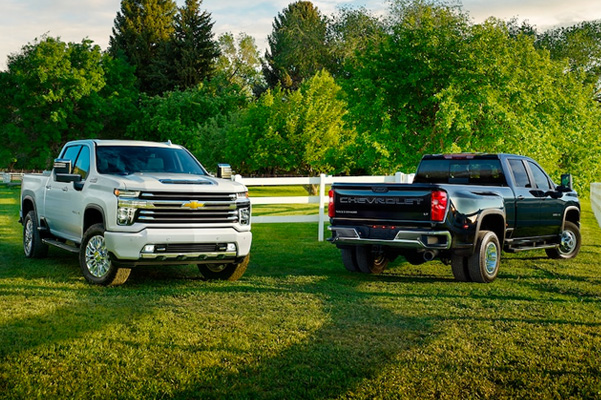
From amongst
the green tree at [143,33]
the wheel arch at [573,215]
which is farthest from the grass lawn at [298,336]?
the green tree at [143,33]

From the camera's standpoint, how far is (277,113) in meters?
47.4

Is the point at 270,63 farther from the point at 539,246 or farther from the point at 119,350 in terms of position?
the point at 119,350

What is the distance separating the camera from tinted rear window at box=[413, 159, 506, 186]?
39.9 ft

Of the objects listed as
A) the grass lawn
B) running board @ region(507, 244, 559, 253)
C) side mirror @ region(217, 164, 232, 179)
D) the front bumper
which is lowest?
the grass lawn

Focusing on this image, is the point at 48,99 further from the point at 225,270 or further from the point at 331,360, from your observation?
the point at 331,360

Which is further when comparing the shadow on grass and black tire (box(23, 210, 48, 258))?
black tire (box(23, 210, 48, 258))

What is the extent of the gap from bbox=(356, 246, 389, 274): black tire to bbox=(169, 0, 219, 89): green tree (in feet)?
192

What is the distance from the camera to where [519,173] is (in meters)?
12.5

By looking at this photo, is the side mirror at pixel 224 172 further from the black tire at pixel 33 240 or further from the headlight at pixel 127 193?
the black tire at pixel 33 240

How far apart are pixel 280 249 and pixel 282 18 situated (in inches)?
3030

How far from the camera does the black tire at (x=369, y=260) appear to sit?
457 inches

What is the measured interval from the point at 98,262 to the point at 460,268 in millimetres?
5110

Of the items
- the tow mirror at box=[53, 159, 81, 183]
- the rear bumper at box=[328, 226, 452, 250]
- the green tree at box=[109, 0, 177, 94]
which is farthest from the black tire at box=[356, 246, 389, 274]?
the green tree at box=[109, 0, 177, 94]

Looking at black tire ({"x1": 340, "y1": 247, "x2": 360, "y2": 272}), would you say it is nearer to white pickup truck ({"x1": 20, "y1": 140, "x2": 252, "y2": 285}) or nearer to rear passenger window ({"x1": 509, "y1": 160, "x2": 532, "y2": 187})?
white pickup truck ({"x1": 20, "y1": 140, "x2": 252, "y2": 285})
